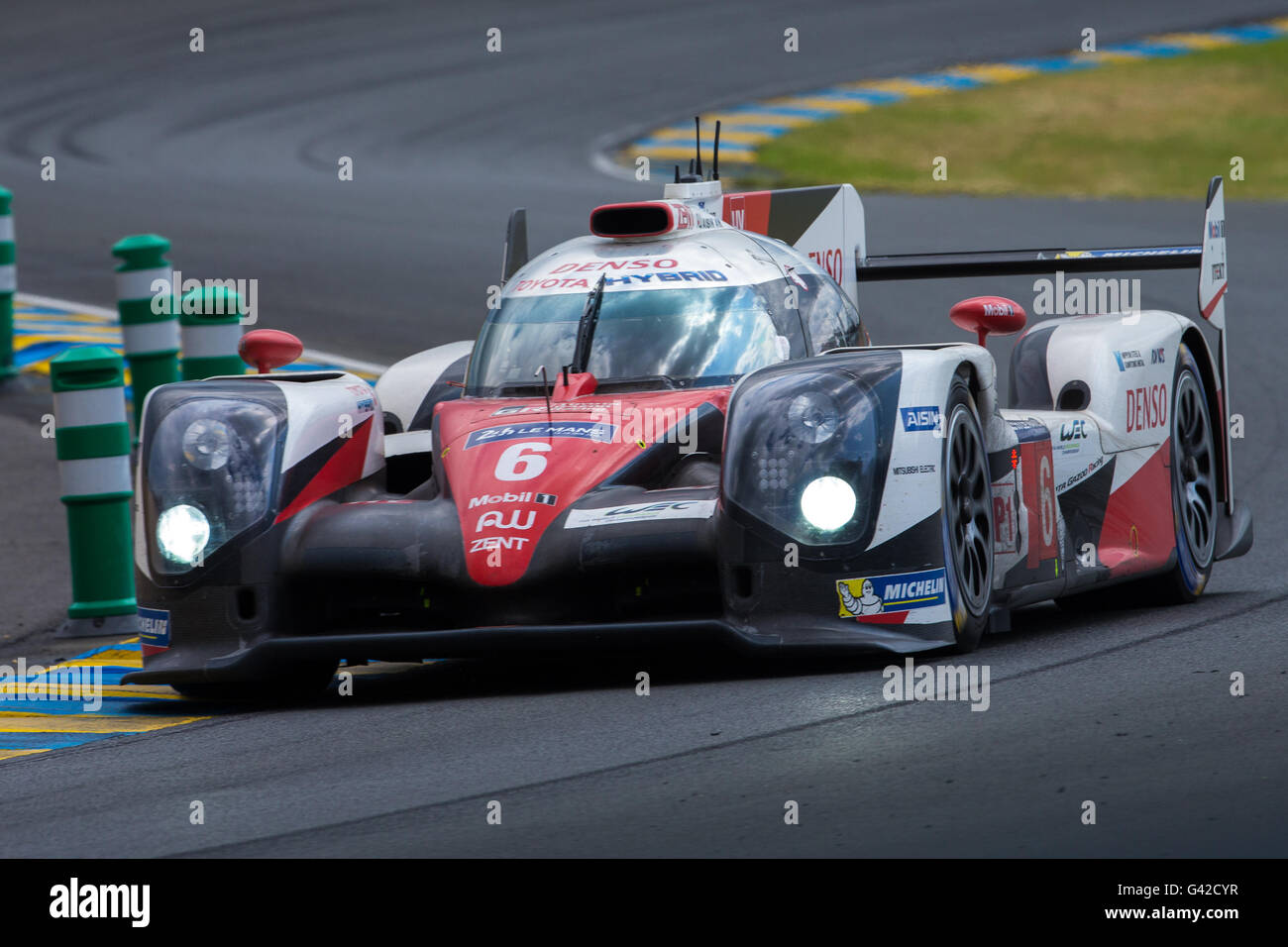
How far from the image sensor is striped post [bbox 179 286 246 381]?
9.66 meters

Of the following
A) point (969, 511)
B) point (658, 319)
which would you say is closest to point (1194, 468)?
point (969, 511)

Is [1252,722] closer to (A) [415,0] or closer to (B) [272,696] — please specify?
(B) [272,696]

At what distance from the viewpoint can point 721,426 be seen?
7.04m

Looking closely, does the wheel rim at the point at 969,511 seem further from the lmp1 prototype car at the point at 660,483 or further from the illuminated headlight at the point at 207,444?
the illuminated headlight at the point at 207,444

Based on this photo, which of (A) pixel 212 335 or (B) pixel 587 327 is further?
(A) pixel 212 335

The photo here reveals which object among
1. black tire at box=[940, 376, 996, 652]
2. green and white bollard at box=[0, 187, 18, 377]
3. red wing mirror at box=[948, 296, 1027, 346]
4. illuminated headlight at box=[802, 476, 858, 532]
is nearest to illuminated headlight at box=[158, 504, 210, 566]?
illuminated headlight at box=[802, 476, 858, 532]

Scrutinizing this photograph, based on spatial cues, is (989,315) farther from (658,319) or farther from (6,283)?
(6,283)

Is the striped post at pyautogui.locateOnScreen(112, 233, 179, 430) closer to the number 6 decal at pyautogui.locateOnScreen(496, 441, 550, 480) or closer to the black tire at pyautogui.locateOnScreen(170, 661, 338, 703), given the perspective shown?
the black tire at pyautogui.locateOnScreen(170, 661, 338, 703)

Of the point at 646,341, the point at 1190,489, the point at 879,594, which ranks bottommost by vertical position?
the point at 879,594

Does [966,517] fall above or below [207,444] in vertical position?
below

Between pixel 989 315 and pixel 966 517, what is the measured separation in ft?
3.87

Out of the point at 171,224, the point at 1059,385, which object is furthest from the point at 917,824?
the point at 171,224

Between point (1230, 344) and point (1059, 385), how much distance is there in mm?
7199

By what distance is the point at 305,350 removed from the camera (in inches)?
569
